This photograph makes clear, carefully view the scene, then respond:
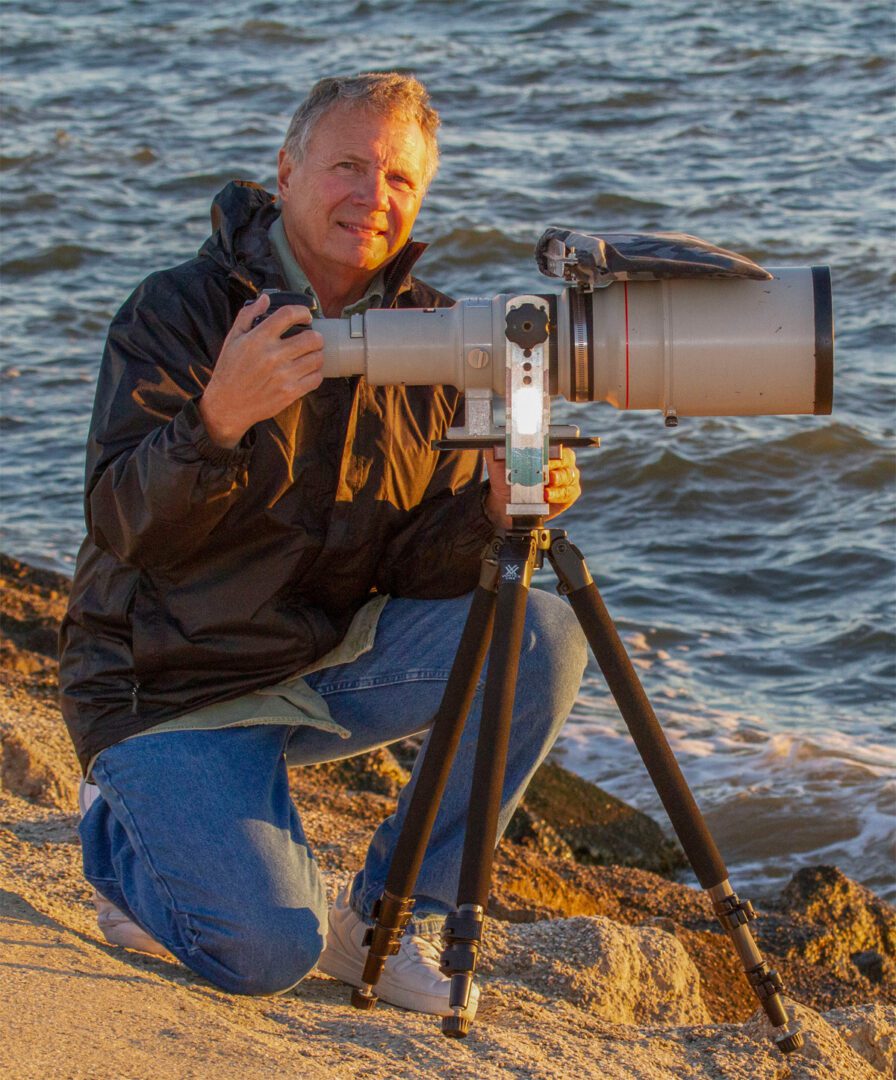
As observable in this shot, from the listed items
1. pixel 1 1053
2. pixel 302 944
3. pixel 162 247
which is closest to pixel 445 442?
pixel 302 944

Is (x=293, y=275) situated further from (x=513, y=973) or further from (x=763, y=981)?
(x=763, y=981)

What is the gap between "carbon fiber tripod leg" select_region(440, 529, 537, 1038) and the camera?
217cm

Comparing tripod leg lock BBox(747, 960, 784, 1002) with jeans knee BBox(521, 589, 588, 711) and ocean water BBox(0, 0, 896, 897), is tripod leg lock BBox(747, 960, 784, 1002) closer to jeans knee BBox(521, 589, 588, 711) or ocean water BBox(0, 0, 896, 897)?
jeans knee BBox(521, 589, 588, 711)

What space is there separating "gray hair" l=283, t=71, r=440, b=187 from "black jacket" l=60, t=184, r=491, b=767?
0.16 m

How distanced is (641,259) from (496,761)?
75 cm

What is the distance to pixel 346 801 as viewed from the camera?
371 cm

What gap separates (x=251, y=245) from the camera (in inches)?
105

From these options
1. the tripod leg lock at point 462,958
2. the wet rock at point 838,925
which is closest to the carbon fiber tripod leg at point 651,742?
the tripod leg lock at point 462,958

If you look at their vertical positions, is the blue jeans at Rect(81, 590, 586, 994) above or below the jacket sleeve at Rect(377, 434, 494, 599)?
below

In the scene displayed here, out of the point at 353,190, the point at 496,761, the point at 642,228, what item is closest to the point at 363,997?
the point at 496,761

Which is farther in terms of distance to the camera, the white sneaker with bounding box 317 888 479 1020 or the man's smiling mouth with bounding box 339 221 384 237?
the man's smiling mouth with bounding box 339 221 384 237

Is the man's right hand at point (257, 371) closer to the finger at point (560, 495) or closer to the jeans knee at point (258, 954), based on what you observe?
the finger at point (560, 495)

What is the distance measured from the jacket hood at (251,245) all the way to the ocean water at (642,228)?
199 cm

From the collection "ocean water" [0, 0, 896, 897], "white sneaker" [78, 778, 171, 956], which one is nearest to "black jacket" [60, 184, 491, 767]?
"white sneaker" [78, 778, 171, 956]
